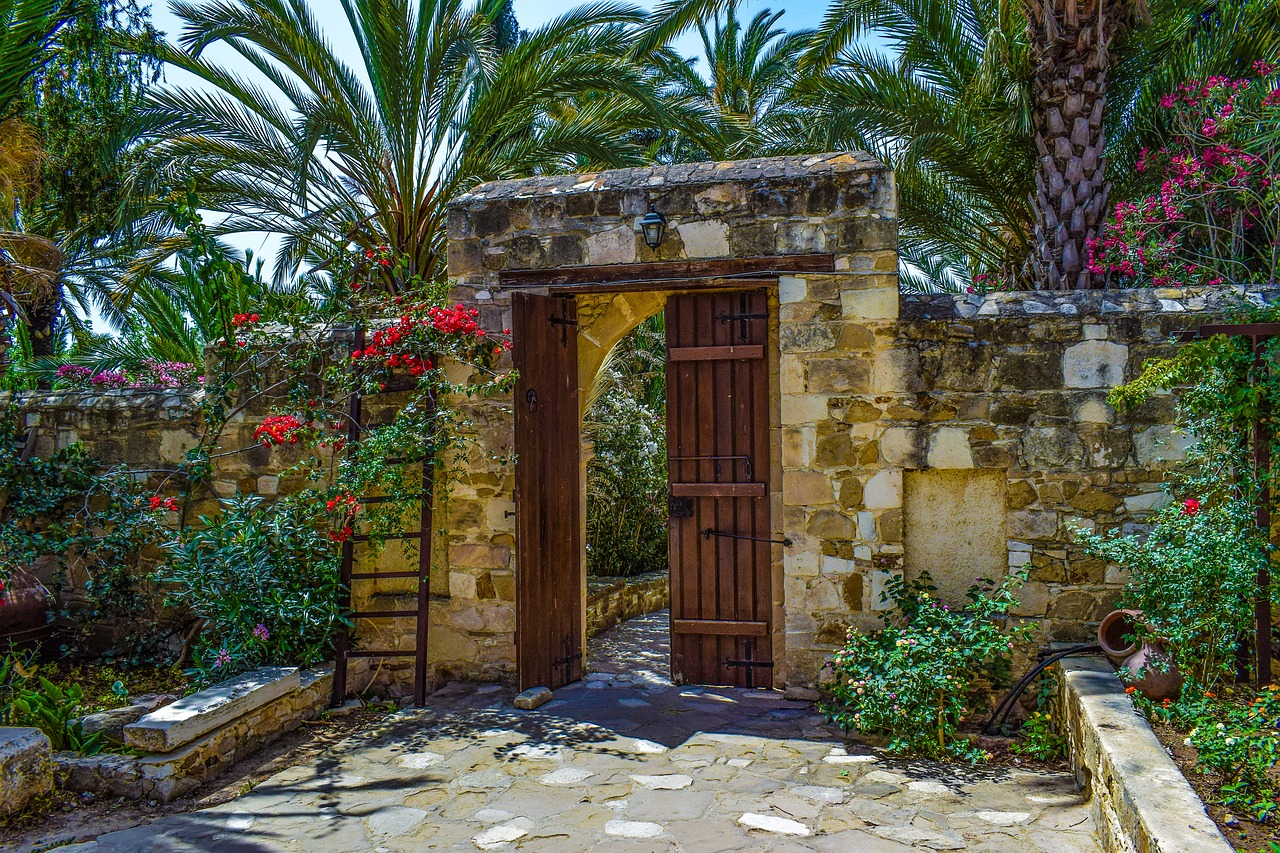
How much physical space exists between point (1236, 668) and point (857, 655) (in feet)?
5.53

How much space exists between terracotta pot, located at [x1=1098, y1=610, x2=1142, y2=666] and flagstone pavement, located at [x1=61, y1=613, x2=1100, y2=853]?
0.64 metres

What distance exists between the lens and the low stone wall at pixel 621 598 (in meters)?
7.48

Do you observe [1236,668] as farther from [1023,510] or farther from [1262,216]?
[1262,216]

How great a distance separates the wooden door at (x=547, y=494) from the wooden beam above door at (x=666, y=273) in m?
0.16

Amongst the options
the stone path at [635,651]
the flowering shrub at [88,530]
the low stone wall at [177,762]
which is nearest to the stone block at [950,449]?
the stone path at [635,651]

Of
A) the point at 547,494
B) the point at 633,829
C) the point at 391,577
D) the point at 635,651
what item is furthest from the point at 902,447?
the point at 391,577

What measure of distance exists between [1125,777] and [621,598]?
204 inches

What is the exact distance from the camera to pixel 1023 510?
198 inches

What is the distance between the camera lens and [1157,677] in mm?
4098

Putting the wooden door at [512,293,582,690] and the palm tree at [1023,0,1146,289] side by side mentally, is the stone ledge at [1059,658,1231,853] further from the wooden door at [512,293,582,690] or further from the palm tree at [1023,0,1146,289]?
the palm tree at [1023,0,1146,289]

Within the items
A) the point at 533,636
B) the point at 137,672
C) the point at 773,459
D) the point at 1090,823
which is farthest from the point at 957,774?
the point at 137,672

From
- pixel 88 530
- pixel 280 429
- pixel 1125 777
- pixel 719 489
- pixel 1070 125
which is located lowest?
pixel 1125 777

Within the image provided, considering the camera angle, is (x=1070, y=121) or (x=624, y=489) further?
(x=624, y=489)

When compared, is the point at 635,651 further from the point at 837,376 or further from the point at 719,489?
the point at 837,376
